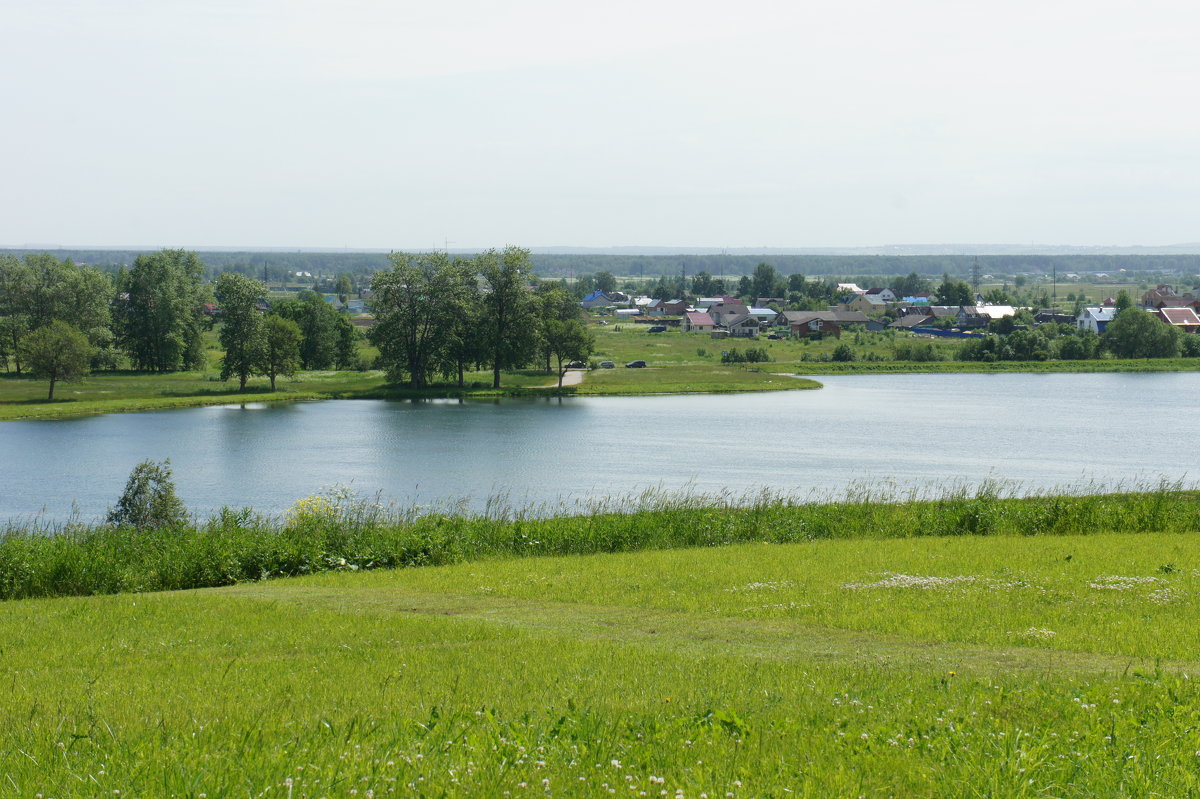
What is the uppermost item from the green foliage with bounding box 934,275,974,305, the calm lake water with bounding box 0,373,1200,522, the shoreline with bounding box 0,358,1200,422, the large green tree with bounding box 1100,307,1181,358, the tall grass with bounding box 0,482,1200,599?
the green foliage with bounding box 934,275,974,305

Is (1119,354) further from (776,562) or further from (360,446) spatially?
(776,562)

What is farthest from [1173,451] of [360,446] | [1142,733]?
[1142,733]

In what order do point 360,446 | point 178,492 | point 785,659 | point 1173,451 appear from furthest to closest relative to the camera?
point 360,446 < point 1173,451 < point 178,492 < point 785,659

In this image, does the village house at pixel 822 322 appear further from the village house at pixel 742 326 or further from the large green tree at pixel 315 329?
the large green tree at pixel 315 329

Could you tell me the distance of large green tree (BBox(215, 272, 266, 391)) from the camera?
258ft

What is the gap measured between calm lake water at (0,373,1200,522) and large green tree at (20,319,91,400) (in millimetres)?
9295

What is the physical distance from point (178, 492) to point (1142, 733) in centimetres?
4026

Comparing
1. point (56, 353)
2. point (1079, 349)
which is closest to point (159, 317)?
point (56, 353)

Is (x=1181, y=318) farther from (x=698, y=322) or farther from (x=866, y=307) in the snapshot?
(x=698, y=322)

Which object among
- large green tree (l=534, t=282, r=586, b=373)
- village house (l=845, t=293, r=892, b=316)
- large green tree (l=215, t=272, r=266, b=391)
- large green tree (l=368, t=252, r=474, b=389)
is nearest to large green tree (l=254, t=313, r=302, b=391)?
large green tree (l=215, t=272, r=266, b=391)

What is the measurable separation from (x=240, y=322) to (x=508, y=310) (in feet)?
65.6

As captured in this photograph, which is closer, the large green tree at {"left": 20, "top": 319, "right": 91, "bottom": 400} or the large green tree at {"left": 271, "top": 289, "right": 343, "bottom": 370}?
the large green tree at {"left": 20, "top": 319, "right": 91, "bottom": 400}

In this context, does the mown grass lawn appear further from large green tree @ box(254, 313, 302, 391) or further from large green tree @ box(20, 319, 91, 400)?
large green tree @ box(254, 313, 302, 391)

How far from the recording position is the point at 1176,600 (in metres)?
13.1
